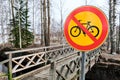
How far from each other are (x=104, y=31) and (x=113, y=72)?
10.8 m

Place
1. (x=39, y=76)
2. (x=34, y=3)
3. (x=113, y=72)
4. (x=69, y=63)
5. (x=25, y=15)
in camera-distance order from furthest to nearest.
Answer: (x=34, y=3) < (x=25, y=15) < (x=113, y=72) < (x=39, y=76) < (x=69, y=63)

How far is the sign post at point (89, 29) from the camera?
2529 millimetres

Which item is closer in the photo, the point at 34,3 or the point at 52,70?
the point at 52,70

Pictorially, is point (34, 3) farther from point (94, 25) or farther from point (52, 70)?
point (94, 25)

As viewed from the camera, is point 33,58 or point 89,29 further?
point 33,58

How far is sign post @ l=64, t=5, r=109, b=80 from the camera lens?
253cm

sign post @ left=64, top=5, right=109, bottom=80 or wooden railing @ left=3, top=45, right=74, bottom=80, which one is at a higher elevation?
sign post @ left=64, top=5, right=109, bottom=80

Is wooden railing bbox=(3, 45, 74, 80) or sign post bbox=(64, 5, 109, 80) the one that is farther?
wooden railing bbox=(3, 45, 74, 80)

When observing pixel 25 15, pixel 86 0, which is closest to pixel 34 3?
pixel 25 15

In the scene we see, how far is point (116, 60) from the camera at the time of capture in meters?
13.8

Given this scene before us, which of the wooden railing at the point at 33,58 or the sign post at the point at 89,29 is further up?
the sign post at the point at 89,29

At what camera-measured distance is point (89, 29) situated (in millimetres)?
2541

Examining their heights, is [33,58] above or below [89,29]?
below

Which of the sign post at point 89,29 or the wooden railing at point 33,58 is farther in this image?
the wooden railing at point 33,58
